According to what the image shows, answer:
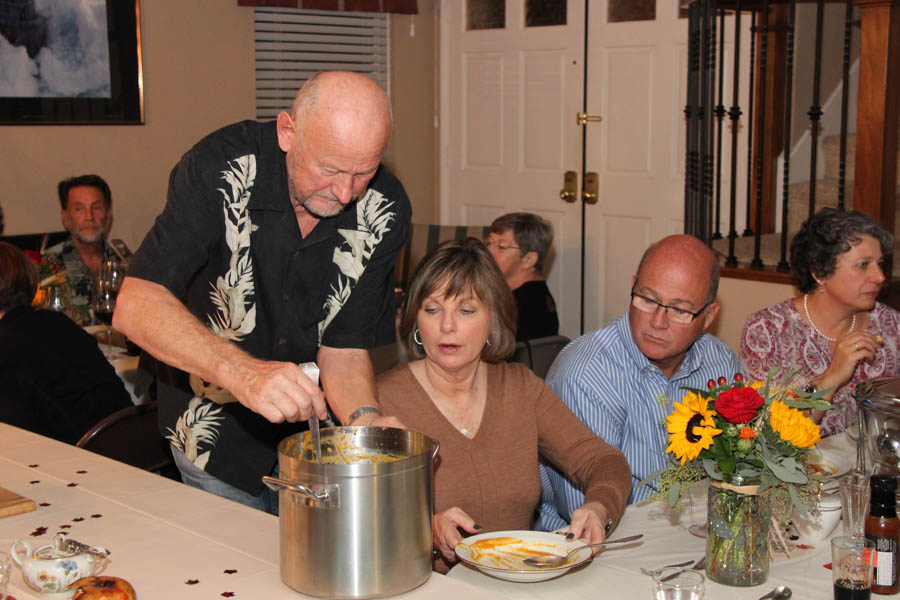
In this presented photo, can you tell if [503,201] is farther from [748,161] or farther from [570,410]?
[570,410]

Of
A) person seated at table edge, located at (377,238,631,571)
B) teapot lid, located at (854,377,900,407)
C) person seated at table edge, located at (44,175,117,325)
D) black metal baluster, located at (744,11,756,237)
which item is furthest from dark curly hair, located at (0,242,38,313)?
black metal baluster, located at (744,11,756,237)

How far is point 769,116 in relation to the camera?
4.98 m

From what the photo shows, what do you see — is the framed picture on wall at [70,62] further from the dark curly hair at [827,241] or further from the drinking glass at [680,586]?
the drinking glass at [680,586]

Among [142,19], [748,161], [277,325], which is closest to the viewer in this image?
[277,325]

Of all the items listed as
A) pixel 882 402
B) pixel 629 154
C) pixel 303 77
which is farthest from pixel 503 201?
pixel 882 402

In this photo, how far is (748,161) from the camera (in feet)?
15.5

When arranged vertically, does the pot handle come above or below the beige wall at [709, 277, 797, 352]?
above

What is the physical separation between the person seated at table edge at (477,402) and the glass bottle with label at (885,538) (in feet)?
2.00

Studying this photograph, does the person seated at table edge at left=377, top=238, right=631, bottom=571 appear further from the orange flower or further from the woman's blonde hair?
the orange flower

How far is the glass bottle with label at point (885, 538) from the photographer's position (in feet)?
4.97

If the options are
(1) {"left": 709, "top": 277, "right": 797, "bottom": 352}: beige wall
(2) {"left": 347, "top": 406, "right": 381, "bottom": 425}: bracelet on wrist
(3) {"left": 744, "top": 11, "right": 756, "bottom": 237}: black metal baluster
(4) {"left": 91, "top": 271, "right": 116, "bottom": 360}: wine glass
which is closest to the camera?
(2) {"left": 347, "top": 406, "right": 381, "bottom": 425}: bracelet on wrist

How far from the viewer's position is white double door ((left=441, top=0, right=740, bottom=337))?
16.9ft

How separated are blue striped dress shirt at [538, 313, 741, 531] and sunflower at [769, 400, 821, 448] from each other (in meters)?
0.67

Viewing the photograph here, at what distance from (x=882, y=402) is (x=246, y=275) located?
4.14 ft
